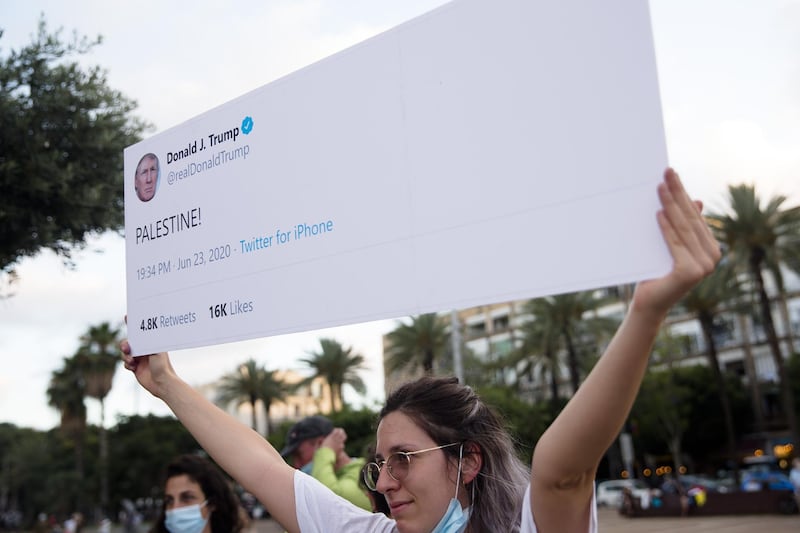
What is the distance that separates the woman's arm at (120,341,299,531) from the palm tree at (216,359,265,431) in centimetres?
4939

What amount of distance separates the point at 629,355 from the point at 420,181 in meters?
0.74

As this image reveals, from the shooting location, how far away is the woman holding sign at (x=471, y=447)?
1.60 m

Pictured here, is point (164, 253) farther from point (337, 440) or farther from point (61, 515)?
point (61, 515)

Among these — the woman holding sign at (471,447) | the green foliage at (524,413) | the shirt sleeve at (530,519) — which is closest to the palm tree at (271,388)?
the green foliage at (524,413)

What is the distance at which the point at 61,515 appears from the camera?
179 ft

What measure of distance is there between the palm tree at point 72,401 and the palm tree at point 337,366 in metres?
15.9

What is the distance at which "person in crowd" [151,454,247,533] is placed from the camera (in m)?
4.25

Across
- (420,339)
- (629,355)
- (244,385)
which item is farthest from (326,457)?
(244,385)

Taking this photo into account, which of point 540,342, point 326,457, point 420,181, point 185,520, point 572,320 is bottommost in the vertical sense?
point 185,520

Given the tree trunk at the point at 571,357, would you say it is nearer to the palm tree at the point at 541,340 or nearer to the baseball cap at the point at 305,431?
the palm tree at the point at 541,340

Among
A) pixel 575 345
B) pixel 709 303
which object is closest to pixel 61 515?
pixel 575 345

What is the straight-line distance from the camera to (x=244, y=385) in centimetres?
5128

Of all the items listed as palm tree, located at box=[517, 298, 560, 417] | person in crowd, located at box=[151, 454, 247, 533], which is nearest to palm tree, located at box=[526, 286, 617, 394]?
palm tree, located at box=[517, 298, 560, 417]

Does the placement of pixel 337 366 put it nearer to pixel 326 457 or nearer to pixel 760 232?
pixel 760 232
